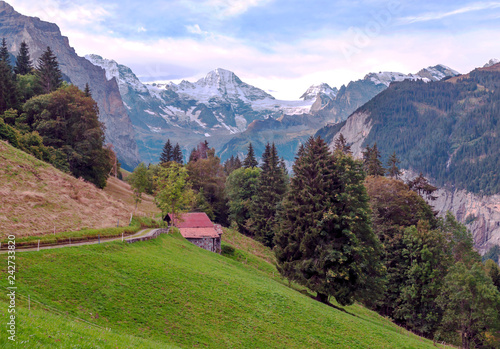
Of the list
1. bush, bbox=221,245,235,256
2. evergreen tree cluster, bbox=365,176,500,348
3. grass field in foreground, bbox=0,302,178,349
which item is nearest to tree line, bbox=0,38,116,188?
bush, bbox=221,245,235,256

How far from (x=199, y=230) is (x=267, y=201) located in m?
21.5

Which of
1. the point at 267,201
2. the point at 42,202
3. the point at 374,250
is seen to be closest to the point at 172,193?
the point at 42,202

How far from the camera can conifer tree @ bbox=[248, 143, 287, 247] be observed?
216 feet

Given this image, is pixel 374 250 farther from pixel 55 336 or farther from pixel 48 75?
pixel 48 75

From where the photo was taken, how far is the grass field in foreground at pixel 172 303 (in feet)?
51.8

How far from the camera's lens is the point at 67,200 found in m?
29.5

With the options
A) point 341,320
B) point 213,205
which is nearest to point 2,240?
point 341,320

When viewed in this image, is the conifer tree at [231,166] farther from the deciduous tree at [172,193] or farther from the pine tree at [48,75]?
the deciduous tree at [172,193]

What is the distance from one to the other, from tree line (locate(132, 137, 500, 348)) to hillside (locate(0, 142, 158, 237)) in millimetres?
12635

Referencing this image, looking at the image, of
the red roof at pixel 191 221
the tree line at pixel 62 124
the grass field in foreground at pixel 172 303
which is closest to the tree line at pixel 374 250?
the red roof at pixel 191 221

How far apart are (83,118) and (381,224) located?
2004 inches

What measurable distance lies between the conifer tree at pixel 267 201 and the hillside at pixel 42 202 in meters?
33.7

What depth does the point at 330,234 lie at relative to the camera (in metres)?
35.6

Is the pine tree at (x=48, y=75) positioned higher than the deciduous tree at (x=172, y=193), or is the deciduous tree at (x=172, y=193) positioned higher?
the pine tree at (x=48, y=75)
